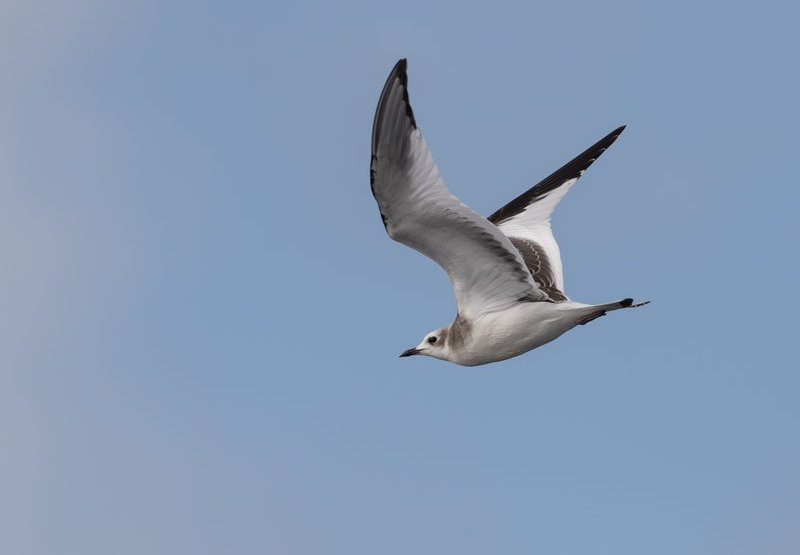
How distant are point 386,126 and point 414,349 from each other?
5113mm

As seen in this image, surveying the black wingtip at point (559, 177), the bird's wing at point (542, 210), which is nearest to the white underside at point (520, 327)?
the bird's wing at point (542, 210)

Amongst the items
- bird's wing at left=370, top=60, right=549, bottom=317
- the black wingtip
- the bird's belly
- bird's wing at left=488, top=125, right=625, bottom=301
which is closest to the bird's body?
the bird's belly

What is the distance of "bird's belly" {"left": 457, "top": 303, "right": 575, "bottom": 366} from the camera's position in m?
14.3

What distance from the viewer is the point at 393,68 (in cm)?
1134

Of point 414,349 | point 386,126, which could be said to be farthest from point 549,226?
point 386,126

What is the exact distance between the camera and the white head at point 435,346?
15562 millimetres

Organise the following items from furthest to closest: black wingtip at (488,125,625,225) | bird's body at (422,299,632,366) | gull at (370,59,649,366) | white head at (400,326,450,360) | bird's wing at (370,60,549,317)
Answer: black wingtip at (488,125,625,225) < white head at (400,326,450,360) < bird's body at (422,299,632,366) < gull at (370,59,649,366) < bird's wing at (370,60,549,317)

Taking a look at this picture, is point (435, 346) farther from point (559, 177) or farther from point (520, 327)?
point (559, 177)

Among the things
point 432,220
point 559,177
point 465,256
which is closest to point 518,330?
point 465,256

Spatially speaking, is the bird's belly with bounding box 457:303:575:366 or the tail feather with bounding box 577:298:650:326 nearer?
the tail feather with bounding box 577:298:650:326

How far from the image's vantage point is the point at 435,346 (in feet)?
51.7

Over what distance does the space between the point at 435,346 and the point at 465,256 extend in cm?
229

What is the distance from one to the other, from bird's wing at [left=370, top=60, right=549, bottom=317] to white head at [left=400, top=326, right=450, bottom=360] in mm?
928

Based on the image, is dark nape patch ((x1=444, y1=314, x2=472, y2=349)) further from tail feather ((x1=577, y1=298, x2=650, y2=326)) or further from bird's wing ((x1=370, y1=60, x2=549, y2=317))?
tail feather ((x1=577, y1=298, x2=650, y2=326))
